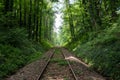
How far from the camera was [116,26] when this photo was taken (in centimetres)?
1505

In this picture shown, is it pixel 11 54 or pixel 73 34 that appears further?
pixel 73 34

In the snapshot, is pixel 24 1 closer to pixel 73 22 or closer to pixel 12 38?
pixel 12 38

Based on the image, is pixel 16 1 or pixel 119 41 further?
pixel 16 1

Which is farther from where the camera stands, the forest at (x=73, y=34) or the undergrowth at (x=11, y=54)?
the forest at (x=73, y=34)

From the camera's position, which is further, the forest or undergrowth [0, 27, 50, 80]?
the forest

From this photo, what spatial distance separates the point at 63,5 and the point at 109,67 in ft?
128

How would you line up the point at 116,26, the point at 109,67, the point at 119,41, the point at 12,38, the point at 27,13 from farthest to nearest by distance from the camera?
the point at 27,13 < the point at 12,38 < the point at 116,26 < the point at 119,41 < the point at 109,67

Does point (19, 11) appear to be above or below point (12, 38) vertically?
above

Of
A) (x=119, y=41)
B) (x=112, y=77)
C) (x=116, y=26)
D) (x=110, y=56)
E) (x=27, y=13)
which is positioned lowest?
(x=112, y=77)

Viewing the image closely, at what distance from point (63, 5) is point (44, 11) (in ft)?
26.5

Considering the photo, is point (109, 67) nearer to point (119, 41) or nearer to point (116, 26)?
point (119, 41)

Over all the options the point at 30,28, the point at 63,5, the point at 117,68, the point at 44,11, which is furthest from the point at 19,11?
the point at 117,68

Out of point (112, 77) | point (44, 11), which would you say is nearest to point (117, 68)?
point (112, 77)

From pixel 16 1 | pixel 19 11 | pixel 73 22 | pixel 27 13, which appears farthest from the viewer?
pixel 73 22
